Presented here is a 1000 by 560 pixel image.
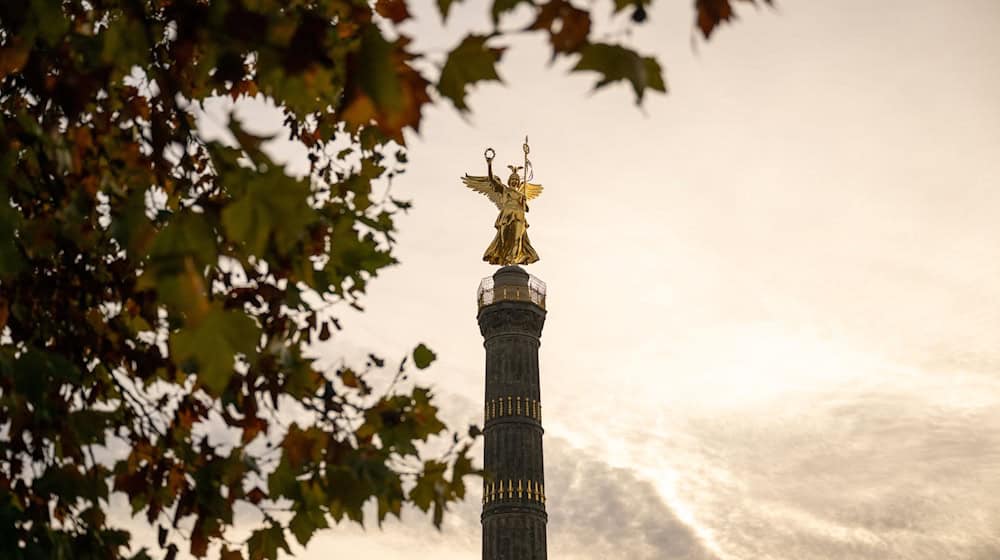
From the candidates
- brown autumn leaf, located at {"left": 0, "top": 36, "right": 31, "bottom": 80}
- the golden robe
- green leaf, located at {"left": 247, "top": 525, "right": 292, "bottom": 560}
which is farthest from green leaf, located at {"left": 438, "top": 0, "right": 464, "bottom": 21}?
the golden robe

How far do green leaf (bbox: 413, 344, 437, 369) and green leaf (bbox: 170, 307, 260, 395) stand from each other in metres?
2.17

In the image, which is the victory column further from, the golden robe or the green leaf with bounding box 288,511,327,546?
the green leaf with bounding box 288,511,327,546

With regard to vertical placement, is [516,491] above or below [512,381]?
below

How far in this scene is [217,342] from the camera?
2.50 metres

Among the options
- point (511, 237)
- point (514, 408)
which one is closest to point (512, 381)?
point (514, 408)

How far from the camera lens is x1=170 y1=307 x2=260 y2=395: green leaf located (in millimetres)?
2465

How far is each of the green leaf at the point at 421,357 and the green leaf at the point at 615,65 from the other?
242cm

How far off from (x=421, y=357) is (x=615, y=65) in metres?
2.47

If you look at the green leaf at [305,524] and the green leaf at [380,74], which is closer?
the green leaf at [380,74]

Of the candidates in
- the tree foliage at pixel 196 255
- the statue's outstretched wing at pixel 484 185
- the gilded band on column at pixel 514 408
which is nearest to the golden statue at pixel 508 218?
the statue's outstretched wing at pixel 484 185

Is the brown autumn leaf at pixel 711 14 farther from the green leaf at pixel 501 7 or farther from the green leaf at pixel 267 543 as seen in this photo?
the green leaf at pixel 267 543

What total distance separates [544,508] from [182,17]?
29040 mm

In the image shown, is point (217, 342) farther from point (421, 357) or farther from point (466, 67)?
point (421, 357)

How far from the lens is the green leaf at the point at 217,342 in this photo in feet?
8.09
